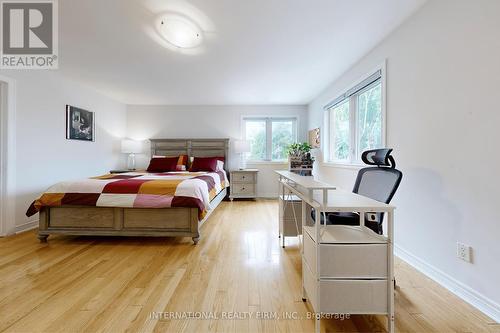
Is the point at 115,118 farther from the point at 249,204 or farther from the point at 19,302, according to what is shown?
the point at 19,302

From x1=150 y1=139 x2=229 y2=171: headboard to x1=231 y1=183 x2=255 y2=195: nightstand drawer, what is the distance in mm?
516

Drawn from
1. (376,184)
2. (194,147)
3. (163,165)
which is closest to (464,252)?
(376,184)

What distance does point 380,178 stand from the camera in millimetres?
1733

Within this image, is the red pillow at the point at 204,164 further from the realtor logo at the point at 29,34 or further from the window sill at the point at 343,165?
the realtor logo at the point at 29,34

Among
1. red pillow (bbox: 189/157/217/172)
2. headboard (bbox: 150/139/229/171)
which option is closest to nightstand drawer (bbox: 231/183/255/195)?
headboard (bbox: 150/139/229/171)

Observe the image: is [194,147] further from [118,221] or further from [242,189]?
[118,221]

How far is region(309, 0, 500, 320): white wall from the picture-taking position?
1376mm

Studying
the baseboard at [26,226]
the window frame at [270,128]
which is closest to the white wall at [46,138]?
the baseboard at [26,226]

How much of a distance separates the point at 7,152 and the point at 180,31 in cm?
260

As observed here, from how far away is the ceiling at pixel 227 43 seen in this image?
1.90 metres

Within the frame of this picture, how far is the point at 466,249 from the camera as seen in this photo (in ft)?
4.91

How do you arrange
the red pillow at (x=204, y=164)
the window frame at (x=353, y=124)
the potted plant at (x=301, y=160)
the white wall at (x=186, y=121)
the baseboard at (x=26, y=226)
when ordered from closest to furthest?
the window frame at (x=353, y=124)
the baseboard at (x=26, y=226)
the potted plant at (x=301, y=160)
the red pillow at (x=204, y=164)
the white wall at (x=186, y=121)

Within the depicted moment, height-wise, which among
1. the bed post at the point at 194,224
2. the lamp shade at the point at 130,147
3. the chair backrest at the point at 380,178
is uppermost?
the lamp shade at the point at 130,147

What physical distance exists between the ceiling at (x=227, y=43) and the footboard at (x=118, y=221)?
6.13 feet
